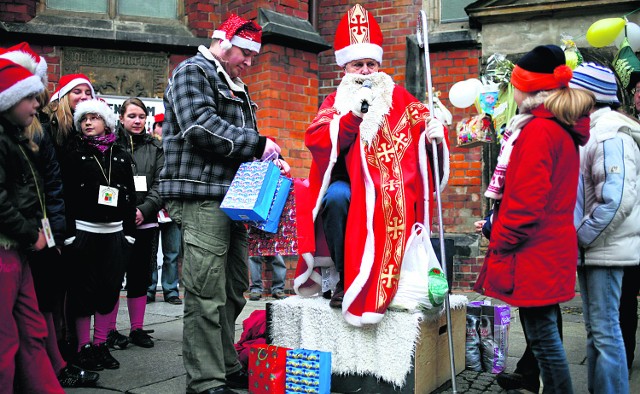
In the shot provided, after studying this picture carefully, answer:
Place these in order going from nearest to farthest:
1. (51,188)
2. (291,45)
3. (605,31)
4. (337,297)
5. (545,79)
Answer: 1. (545,79)
2. (51,188)
3. (337,297)
4. (605,31)
5. (291,45)

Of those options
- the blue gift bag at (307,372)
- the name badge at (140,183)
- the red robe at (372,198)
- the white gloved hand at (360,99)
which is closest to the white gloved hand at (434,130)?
the red robe at (372,198)

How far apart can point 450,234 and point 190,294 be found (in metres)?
5.07

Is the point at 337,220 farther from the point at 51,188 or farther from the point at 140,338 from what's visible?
the point at 140,338

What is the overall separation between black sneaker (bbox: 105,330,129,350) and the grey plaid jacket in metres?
1.66

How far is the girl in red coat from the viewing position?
288 cm

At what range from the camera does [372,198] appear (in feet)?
12.0

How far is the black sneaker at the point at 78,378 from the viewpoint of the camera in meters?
3.69

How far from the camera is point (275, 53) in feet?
23.7

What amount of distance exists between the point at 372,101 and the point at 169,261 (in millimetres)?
3831

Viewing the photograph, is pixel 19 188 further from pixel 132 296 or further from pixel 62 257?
pixel 132 296

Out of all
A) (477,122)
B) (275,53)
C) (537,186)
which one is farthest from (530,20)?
(537,186)

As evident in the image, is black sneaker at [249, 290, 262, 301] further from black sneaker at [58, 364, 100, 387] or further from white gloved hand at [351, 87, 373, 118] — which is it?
white gloved hand at [351, 87, 373, 118]

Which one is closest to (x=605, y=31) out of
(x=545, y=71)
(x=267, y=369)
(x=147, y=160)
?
(x=545, y=71)

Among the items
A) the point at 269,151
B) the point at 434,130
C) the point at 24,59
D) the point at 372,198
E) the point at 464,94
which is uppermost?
the point at 464,94
